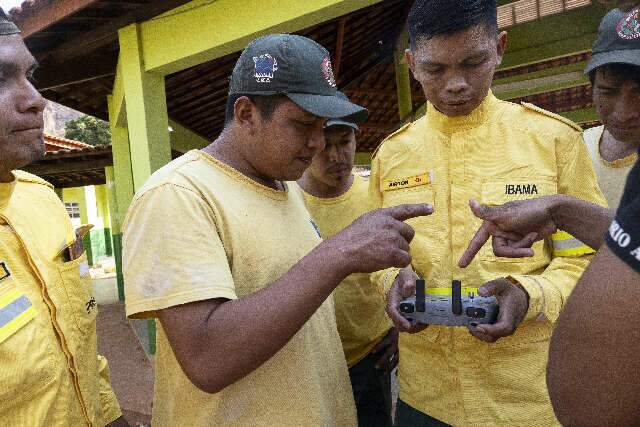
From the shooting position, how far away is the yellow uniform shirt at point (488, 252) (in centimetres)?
161

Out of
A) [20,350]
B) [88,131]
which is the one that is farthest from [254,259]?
[88,131]

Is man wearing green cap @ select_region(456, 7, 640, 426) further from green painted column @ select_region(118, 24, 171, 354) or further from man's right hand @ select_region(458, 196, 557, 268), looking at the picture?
green painted column @ select_region(118, 24, 171, 354)

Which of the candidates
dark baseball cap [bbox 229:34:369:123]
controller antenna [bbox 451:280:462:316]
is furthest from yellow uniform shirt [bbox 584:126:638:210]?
dark baseball cap [bbox 229:34:369:123]

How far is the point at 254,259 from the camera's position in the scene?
136cm

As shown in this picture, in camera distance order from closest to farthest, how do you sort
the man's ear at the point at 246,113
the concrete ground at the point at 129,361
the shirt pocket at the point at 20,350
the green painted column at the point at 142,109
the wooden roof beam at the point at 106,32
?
the shirt pocket at the point at 20,350 → the man's ear at the point at 246,113 → the concrete ground at the point at 129,361 → the wooden roof beam at the point at 106,32 → the green painted column at the point at 142,109

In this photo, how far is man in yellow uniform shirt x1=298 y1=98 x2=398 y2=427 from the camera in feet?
8.50

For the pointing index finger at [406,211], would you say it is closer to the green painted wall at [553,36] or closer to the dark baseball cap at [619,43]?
the dark baseball cap at [619,43]

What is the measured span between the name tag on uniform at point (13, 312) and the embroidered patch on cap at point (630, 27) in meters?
2.60

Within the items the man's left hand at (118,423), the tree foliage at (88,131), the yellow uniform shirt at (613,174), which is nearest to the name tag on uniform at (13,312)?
the man's left hand at (118,423)

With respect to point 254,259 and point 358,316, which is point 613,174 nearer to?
point 358,316

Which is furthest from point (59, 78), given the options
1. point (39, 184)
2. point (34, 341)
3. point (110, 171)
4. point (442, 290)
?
point (442, 290)

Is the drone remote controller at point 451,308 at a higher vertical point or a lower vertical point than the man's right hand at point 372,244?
lower

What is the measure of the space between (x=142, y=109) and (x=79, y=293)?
4094 mm

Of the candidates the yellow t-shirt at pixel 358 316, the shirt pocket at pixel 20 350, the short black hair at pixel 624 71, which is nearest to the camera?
the shirt pocket at pixel 20 350
